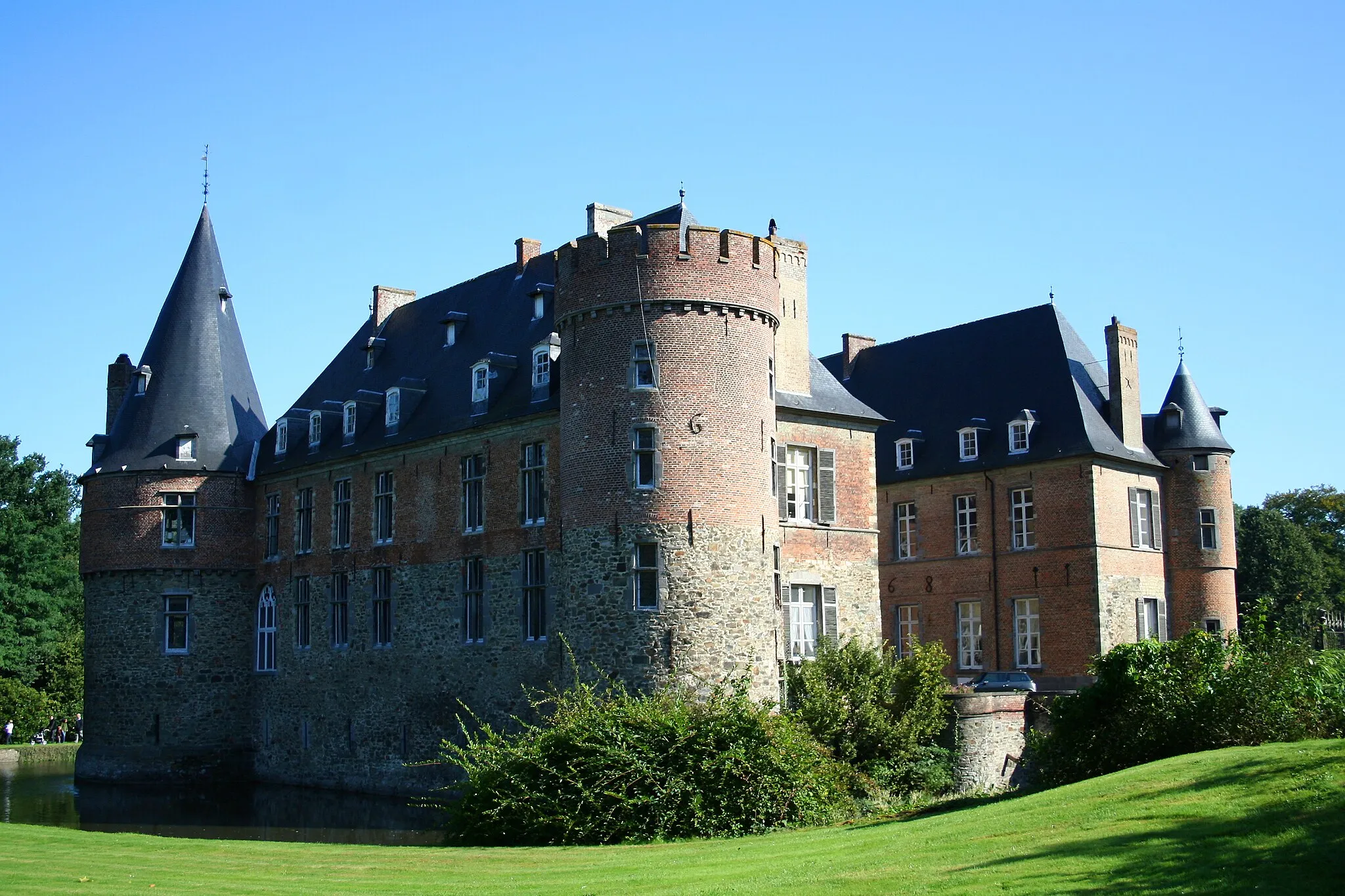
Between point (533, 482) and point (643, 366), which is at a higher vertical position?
point (643, 366)

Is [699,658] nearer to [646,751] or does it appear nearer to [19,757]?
[646,751]

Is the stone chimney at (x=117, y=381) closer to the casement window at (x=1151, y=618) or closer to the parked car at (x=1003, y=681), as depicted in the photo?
the parked car at (x=1003, y=681)

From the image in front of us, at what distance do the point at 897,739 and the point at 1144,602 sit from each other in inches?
543

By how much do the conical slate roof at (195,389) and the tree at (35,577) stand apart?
47.8 ft

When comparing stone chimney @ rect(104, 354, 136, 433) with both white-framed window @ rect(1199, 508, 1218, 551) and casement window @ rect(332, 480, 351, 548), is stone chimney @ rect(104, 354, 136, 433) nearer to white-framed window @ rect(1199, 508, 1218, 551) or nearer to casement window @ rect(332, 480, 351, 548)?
casement window @ rect(332, 480, 351, 548)

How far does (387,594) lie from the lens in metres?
31.9

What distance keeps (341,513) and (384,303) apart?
24.5 ft

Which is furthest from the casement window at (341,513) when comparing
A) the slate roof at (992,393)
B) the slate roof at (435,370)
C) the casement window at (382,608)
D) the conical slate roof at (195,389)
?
the slate roof at (992,393)

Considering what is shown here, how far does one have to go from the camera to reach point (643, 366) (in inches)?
974

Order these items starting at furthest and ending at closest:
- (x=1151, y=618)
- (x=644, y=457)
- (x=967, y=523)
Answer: (x=967, y=523) → (x=1151, y=618) → (x=644, y=457)

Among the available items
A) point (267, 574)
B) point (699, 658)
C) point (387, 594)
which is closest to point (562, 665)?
point (699, 658)

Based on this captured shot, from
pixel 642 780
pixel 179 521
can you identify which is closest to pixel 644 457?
pixel 642 780

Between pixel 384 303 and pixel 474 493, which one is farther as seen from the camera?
pixel 384 303

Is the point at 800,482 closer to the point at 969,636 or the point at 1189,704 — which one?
the point at 969,636
